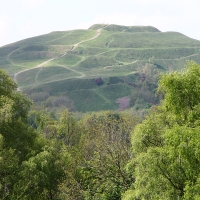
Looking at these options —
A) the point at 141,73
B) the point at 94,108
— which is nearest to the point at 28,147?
the point at 94,108

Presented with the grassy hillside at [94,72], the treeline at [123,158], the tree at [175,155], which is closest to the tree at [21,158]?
the treeline at [123,158]

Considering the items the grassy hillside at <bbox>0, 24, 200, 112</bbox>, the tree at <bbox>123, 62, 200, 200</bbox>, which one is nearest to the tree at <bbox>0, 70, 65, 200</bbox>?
the tree at <bbox>123, 62, 200, 200</bbox>

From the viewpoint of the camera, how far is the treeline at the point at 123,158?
1304 cm

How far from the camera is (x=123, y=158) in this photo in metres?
22.4

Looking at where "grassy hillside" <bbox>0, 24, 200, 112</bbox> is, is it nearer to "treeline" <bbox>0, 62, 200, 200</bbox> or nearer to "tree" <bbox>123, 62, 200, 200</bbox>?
"treeline" <bbox>0, 62, 200, 200</bbox>

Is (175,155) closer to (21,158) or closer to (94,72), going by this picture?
(21,158)

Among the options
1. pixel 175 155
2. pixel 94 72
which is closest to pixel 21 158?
pixel 175 155

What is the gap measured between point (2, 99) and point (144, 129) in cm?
977

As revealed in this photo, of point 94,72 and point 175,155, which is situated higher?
point 175,155

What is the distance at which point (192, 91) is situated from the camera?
47.0 feet

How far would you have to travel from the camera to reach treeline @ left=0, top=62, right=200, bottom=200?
1304 centimetres

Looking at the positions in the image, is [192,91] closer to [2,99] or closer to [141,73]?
[2,99]

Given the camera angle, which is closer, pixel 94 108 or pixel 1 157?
pixel 1 157

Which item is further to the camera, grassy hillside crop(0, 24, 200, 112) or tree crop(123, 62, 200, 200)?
grassy hillside crop(0, 24, 200, 112)
